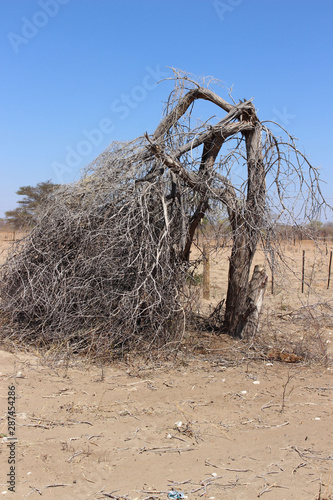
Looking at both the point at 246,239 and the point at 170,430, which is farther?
the point at 246,239

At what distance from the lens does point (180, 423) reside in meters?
3.84

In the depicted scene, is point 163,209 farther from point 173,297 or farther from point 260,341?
point 260,341

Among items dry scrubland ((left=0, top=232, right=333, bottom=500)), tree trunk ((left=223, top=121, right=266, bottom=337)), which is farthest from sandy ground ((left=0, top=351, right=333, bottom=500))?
tree trunk ((left=223, top=121, right=266, bottom=337))

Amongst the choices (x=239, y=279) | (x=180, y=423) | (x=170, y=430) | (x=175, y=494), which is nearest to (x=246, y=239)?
(x=239, y=279)

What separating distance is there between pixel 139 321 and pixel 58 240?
1.52 m

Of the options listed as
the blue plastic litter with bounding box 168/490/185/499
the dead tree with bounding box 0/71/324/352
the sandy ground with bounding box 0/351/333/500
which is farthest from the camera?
→ the dead tree with bounding box 0/71/324/352

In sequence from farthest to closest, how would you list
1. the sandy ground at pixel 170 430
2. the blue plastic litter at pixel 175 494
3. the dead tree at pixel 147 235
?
the dead tree at pixel 147 235, the sandy ground at pixel 170 430, the blue plastic litter at pixel 175 494

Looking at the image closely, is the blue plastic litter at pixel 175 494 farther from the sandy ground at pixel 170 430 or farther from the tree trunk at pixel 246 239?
the tree trunk at pixel 246 239

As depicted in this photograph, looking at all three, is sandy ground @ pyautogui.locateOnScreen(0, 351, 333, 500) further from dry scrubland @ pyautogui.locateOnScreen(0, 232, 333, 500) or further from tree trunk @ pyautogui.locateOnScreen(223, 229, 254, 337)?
tree trunk @ pyautogui.locateOnScreen(223, 229, 254, 337)

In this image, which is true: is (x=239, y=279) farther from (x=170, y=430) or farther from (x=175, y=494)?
(x=175, y=494)

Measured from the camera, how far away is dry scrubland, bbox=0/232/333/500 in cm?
295

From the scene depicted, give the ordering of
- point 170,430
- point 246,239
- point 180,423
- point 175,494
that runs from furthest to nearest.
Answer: point 246,239
point 180,423
point 170,430
point 175,494

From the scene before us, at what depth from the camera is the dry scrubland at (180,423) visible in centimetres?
295

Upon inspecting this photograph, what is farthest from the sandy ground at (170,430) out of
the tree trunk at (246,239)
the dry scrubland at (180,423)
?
the tree trunk at (246,239)
